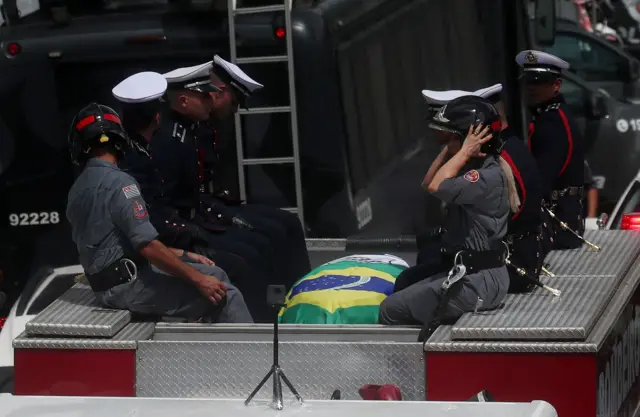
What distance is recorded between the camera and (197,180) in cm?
669

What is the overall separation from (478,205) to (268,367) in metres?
1.11

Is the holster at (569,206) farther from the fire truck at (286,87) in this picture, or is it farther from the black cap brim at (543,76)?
the fire truck at (286,87)

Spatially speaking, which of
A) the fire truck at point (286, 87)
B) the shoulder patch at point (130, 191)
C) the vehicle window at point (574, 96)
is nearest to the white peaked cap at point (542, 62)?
the fire truck at point (286, 87)

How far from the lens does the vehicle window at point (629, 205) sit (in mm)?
8914

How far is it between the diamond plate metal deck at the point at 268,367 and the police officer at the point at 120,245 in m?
0.46

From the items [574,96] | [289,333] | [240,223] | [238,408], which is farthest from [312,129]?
[574,96]

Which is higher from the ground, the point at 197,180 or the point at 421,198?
the point at 197,180

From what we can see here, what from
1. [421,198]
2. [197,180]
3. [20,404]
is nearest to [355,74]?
[421,198]

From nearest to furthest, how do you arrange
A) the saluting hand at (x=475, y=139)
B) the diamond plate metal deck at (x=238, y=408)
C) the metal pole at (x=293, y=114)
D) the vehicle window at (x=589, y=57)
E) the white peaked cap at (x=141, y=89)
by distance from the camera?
the diamond plate metal deck at (x=238, y=408) < the saluting hand at (x=475, y=139) < the white peaked cap at (x=141, y=89) < the metal pole at (x=293, y=114) < the vehicle window at (x=589, y=57)

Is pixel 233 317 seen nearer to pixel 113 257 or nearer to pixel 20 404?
pixel 113 257

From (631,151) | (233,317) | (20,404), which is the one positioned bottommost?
(631,151)

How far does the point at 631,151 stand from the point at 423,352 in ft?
30.7

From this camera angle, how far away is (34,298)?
8.70 meters

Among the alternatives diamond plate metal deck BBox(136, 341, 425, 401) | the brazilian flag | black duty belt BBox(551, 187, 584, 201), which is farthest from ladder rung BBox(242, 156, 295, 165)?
diamond plate metal deck BBox(136, 341, 425, 401)
